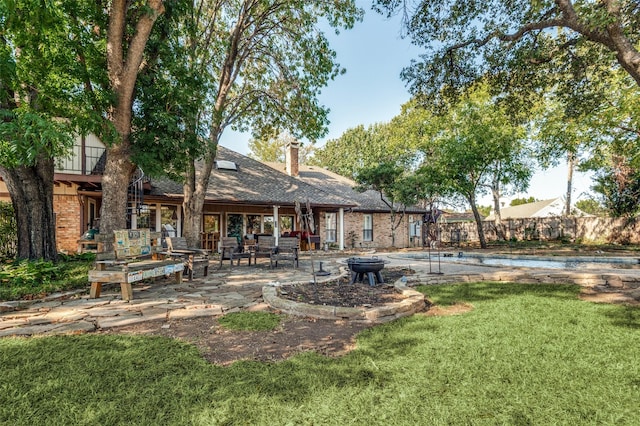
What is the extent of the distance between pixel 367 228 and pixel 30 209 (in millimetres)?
16332

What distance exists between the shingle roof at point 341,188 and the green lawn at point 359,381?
52.0ft

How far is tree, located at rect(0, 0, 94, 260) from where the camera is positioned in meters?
4.81

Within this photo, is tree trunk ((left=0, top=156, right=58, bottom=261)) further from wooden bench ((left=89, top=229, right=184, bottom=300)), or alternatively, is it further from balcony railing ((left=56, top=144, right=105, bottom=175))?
balcony railing ((left=56, top=144, right=105, bottom=175))

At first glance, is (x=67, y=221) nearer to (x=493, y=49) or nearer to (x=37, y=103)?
(x=37, y=103)

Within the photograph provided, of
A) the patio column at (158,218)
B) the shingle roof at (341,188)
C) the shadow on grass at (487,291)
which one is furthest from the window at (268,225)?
the shadow on grass at (487,291)

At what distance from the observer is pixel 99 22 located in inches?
266

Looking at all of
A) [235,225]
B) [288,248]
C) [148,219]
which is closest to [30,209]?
[288,248]

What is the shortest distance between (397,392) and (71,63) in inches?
299

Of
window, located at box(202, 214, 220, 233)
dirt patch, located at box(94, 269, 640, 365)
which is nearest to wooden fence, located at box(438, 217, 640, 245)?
dirt patch, located at box(94, 269, 640, 365)

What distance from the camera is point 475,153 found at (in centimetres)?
1705

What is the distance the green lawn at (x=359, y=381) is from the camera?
216 cm

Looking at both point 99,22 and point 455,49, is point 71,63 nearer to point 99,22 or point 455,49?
point 99,22

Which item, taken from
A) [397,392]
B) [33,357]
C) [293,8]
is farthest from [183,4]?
[397,392]

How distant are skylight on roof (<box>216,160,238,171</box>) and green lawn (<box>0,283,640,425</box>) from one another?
14.1 meters
